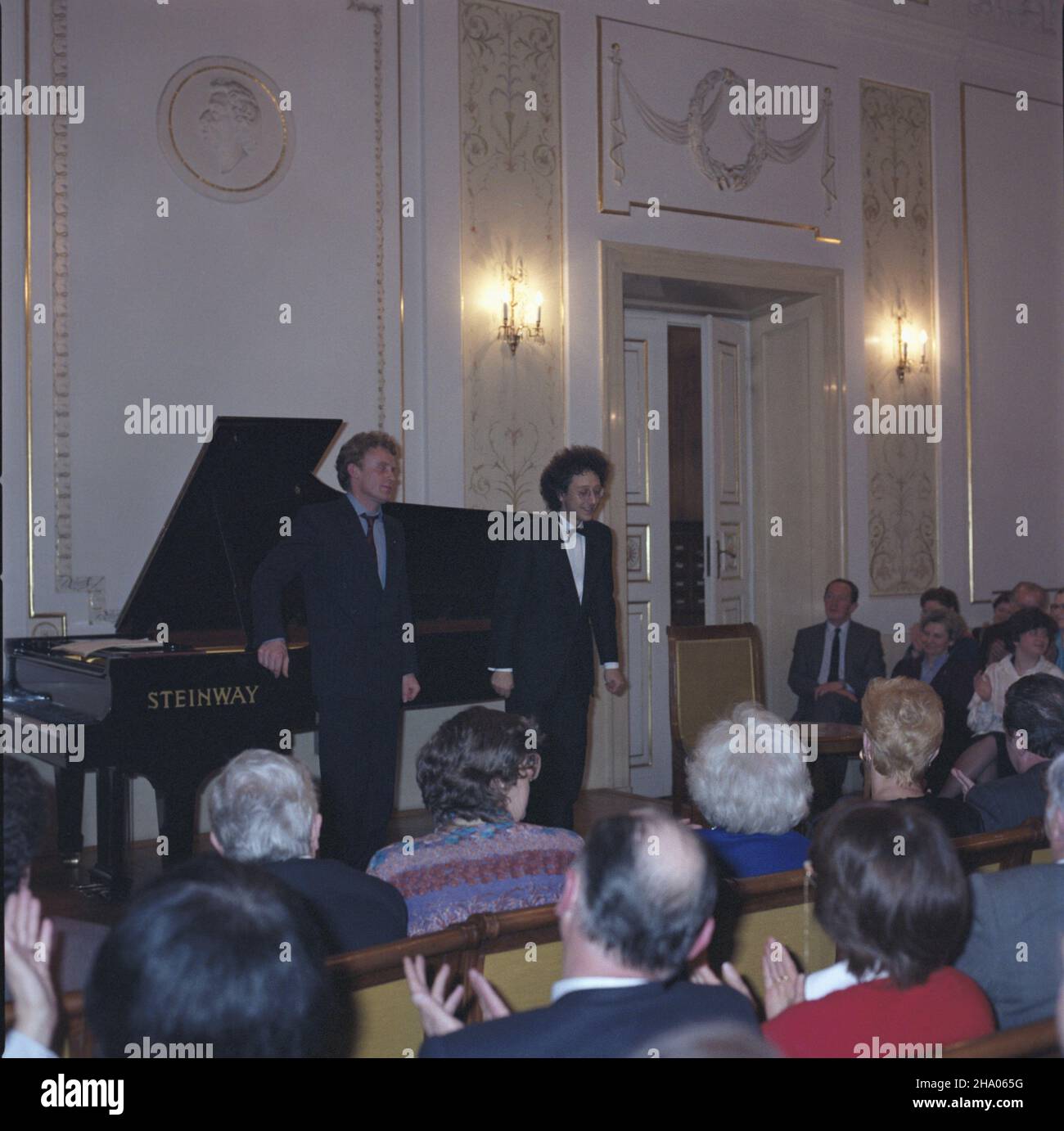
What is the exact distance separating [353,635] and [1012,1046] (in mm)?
2698

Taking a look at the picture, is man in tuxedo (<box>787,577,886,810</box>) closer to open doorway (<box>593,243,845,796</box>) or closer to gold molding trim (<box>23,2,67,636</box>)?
open doorway (<box>593,243,845,796</box>)

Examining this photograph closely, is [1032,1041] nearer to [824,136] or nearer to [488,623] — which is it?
[488,623]

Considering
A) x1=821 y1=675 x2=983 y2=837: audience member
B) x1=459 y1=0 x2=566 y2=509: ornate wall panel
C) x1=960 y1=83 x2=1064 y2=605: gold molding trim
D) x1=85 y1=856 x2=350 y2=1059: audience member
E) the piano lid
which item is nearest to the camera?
x1=85 y1=856 x2=350 y2=1059: audience member

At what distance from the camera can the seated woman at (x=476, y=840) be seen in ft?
6.01

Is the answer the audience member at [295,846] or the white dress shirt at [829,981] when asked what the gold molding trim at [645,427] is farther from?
the white dress shirt at [829,981]

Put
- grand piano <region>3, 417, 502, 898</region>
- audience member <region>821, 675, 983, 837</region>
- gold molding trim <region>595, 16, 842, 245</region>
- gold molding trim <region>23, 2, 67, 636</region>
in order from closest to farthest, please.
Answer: audience member <region>821, 675, 983, 837</region> < grand piano <region>3, 417, 502, 898</region> < gold molding trim <region>23, 2, 67, 636</region> < gold molding trim <region>595, 16, 842, 245</region>

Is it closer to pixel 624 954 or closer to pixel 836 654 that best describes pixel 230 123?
pixel 836 654

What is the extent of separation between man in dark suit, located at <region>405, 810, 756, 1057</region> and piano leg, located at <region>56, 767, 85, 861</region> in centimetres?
344

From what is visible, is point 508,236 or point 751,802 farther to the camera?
point 508,236

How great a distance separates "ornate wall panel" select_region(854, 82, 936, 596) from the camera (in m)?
6.50

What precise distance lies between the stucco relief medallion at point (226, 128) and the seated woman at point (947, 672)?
3247mm

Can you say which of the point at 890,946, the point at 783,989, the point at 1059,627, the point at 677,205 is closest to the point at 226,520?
the point at 783,989

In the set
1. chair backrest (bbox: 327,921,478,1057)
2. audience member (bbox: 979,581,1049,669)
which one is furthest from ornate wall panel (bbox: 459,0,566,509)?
chair backrest (bbox: 327,921,478,1057)

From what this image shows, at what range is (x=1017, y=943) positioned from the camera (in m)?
1.67
